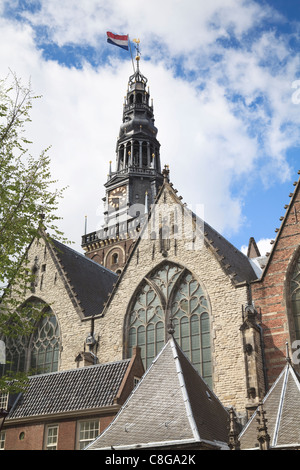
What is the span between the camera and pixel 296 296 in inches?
808

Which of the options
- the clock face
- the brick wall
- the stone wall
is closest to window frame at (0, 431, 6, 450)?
the stone wall

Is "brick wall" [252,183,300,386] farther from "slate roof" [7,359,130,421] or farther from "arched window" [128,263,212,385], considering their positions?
"slate roof" [7,359,130,421]

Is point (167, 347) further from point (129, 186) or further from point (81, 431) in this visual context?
point (129, 186)

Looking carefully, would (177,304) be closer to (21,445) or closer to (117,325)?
(117,325)

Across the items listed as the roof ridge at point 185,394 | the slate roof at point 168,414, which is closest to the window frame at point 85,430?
the slate roof at point 168,414

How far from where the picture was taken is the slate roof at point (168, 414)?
14.1 meters

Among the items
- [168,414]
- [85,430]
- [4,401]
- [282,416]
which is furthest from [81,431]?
[282,416]

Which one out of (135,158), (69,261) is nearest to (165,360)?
(69,261)

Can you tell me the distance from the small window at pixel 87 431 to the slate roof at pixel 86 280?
8.41 m

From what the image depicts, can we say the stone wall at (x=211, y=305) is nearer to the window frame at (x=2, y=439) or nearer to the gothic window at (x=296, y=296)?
the gothic window at (x=296, y=296)

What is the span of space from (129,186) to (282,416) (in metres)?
35.2

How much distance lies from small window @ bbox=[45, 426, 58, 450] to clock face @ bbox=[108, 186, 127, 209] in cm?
3224

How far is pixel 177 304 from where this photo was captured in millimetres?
23156
